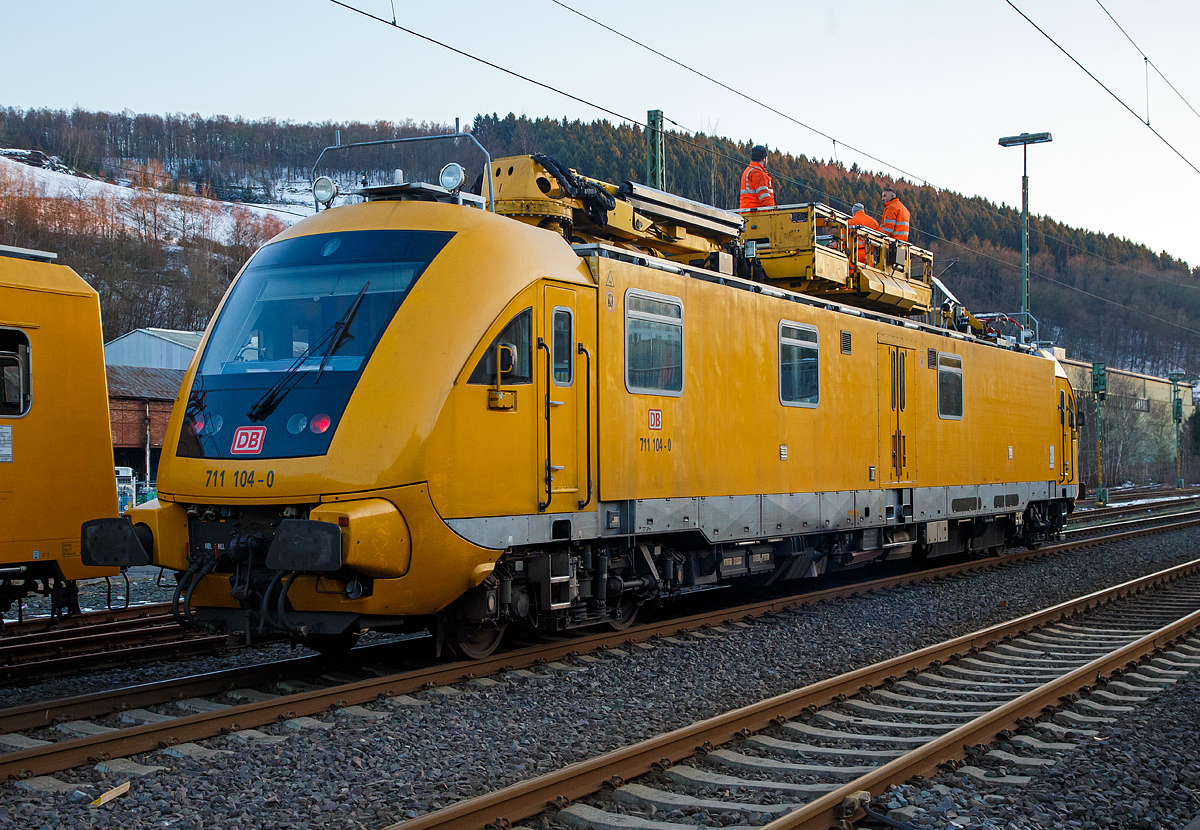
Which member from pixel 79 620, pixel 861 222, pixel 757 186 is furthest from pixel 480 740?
pixel 861 222

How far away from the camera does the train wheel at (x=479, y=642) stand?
816 cm

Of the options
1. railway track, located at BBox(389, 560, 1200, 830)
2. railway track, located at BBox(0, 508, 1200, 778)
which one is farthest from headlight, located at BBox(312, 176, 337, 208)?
railway track, located at BBox(389, 560, 1200, 830)

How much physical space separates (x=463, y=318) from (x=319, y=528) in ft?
6.08

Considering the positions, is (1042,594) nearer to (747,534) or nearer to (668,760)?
(747,534)

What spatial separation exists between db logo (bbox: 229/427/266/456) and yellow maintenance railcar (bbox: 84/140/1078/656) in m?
0.02

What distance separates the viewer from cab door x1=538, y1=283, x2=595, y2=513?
8180 mm

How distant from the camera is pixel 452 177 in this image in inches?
344

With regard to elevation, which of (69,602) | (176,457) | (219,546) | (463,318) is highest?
(463,318)

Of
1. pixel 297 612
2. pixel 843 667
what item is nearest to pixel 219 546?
pixel 297 612

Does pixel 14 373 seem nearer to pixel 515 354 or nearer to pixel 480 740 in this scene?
→ pixel 515 354

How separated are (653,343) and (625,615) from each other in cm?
253

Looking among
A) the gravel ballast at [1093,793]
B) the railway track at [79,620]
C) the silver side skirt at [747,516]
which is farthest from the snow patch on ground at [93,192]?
the gravel ballast at [1093,793]

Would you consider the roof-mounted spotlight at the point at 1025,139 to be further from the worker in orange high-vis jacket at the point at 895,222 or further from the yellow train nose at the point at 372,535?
the yellow train nose at the point at 372,535

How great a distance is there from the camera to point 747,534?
10.4 m
